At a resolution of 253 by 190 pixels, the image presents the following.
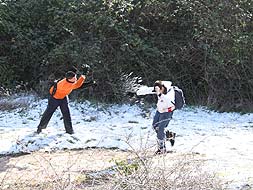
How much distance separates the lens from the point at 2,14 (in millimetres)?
14641

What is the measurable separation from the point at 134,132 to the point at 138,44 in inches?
153

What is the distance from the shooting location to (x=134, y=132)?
11.1 m

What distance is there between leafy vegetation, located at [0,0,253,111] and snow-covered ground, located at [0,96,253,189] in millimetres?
876

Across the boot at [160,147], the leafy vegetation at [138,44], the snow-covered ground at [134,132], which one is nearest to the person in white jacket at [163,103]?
the snow-covered ground at [134,132]

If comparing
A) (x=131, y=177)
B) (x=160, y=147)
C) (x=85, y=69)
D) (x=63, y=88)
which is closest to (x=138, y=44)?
(x=85, y=69)

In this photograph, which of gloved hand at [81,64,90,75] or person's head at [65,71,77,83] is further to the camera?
gloved hand at [81,64,90,75]

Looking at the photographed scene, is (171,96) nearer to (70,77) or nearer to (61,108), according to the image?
(70,77)

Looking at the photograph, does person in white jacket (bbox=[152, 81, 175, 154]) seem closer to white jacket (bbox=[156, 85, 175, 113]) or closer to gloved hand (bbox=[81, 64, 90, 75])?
white jacket (bbox=[156, 85, 175, 113])

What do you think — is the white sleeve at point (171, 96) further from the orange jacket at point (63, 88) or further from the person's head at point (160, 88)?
the orange jacket at point (63, 88)

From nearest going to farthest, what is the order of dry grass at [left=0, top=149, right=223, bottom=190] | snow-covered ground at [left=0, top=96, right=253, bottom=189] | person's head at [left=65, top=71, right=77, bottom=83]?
dry grass at [left=0, top=149, right=223, bottom=190] < snow-covered ground at [left=0, top=96, right=253, bottom=189] < person's head at [left=65, top=71, right=77, bottom=83]

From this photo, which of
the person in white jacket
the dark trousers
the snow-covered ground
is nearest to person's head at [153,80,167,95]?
the person in white jacket

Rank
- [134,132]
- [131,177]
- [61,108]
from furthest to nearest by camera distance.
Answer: [134,132]
[61,108]
[131,177]

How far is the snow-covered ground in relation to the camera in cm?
893

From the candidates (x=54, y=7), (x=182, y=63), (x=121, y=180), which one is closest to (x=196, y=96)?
(x=182, y=63)
